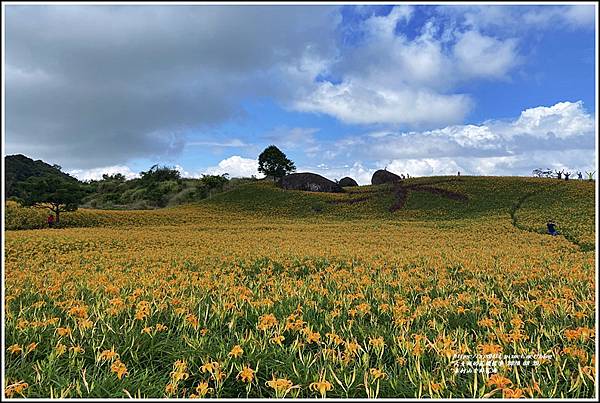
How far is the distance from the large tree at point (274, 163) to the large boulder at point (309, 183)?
8298 mm

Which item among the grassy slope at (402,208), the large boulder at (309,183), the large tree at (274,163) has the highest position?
the large tree at (274,163)

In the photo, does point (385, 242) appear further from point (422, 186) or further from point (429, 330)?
point (422, 186)

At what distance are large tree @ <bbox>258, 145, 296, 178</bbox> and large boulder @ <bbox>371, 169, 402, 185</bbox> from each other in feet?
37.4

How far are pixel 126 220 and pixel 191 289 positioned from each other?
21.3 metres

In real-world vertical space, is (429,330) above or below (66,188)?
below

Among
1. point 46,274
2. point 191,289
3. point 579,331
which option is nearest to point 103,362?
point 191,289

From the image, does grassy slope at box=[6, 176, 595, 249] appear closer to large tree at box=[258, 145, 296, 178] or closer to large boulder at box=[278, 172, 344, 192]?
large boulder at box=[278, 172, 344, 192]

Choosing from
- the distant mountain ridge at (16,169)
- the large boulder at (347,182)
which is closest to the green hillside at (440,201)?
the large boulder at (347,182)

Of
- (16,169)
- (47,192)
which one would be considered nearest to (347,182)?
(47,192)

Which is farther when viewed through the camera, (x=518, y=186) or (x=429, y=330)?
(x=518, y=186)

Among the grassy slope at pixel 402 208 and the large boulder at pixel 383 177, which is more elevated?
the large boulder at pixel 383 177

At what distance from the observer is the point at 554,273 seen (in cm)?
598

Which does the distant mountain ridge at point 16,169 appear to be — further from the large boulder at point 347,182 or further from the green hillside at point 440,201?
the large boulder at point 347,182

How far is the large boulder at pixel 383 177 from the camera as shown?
133 feet
